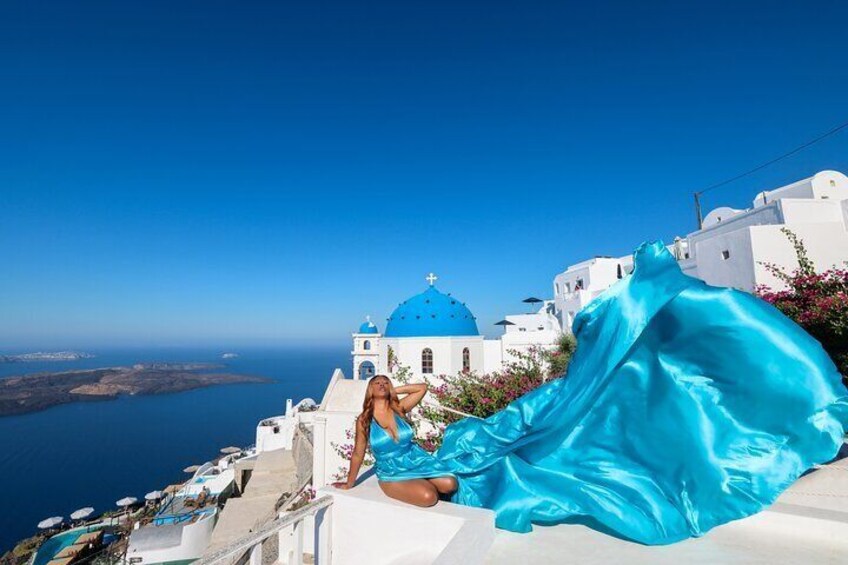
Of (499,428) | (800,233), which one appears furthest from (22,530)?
(800,233)

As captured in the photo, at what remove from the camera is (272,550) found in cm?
1394

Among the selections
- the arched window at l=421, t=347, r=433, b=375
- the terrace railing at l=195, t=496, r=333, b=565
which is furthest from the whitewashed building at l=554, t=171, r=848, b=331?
the terrace railing at l=195, t=496, r=333, b=565

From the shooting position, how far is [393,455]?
331 cm

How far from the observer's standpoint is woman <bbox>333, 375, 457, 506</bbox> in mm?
3158

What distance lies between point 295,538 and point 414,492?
85 cm

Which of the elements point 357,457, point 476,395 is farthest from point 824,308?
point 357,457

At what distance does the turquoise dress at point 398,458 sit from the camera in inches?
129

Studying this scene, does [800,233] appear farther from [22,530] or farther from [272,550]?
[22,530]

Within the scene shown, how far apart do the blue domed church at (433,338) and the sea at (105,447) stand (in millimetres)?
35060

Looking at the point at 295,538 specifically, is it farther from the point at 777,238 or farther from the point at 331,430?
the point at 777,238

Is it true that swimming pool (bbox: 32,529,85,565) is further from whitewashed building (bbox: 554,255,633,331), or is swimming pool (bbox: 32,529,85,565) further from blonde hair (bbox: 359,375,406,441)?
whitewashed building (bbox: 554,255,633,331)

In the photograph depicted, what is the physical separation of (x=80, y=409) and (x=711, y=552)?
15038 centimetres

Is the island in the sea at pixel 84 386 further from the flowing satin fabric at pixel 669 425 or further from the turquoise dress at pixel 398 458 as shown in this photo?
the flowing satin fabric at pixel 669 425

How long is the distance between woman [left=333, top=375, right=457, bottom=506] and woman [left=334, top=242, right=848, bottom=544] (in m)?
0.08
